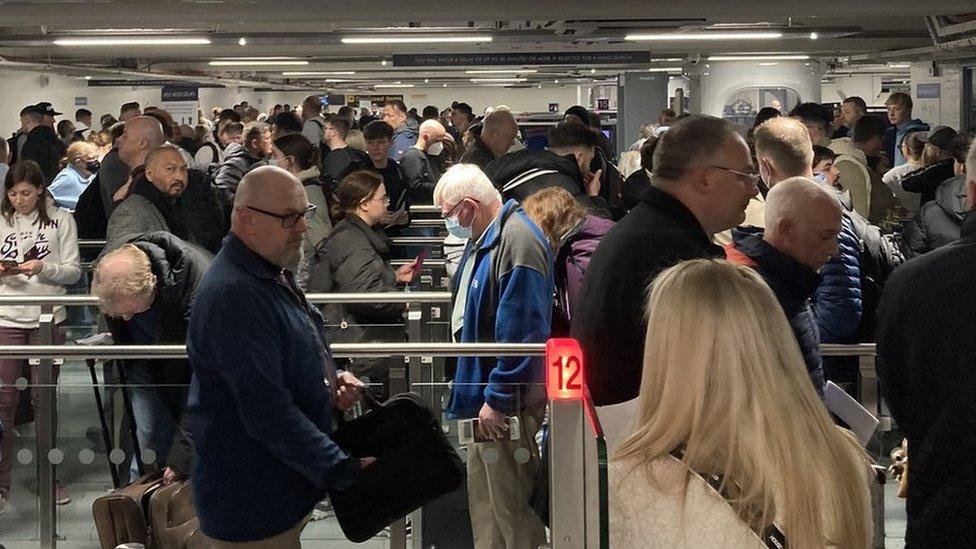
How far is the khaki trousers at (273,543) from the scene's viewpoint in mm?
3668

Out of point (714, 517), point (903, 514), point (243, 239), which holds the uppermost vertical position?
point (243, 239)

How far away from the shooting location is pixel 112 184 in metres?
8.72

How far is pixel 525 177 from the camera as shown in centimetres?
689

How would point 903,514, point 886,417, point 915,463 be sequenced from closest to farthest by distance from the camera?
point 915,463 < point 903,514 < point 886,417

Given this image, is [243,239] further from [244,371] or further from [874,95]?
[874,95]

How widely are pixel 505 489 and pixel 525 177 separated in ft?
9.14

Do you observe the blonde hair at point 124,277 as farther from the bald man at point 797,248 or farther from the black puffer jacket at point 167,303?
the bald man at point 797,248

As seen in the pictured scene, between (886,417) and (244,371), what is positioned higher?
(244,371)

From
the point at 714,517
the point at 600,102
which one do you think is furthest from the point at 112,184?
the point at 600,102

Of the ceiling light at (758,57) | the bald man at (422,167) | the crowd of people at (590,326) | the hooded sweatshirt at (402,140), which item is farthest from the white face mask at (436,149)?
the ceiling light at (758,57)

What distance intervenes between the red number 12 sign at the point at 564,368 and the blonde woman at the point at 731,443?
0.74 meters

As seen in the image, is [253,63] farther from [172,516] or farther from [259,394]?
[259,394]

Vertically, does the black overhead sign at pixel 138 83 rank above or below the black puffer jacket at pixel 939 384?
above

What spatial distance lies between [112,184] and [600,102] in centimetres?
2793
